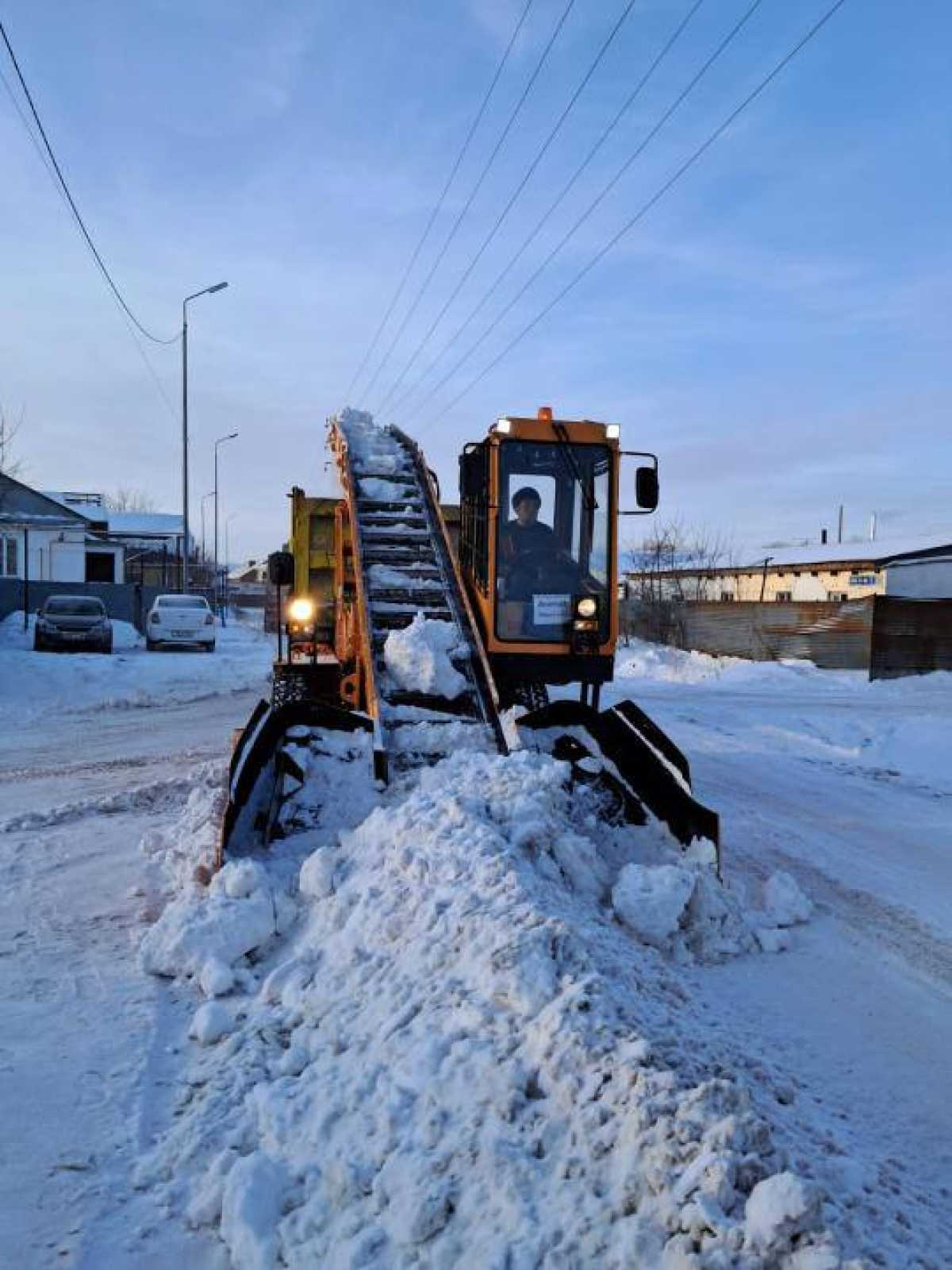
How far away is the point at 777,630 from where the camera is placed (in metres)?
24.0

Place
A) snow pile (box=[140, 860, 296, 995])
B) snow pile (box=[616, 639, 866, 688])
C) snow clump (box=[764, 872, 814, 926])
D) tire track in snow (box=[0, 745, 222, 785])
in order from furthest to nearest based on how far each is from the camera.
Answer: snow pile (box=[616, 639, 866, 688]), tire track in snow (box=[0, 745, 222, 785]), snow clump (box=[764, 872, 814, 926]), snow pile (box=[140, 860, 296, 995])

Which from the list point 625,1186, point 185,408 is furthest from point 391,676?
point 185,408

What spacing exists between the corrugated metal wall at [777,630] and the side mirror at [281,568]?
56.7ft

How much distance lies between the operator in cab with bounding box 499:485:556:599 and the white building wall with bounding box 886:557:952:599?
97.9 feet

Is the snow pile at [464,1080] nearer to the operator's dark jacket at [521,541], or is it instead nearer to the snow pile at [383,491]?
the operator's dark jacket at [521,541]

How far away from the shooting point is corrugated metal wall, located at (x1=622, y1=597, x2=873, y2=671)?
22328 millimetres

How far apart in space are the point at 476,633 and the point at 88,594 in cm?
2729

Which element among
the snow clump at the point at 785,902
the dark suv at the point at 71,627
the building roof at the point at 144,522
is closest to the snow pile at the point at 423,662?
the snow clump at the point at 785,902

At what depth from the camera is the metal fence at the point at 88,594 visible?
2909 centimetres

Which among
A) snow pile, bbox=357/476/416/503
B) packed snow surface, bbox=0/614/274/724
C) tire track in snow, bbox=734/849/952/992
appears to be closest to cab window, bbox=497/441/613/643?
snow pile, bbox=357/476/416/503

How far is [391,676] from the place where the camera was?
6762mm

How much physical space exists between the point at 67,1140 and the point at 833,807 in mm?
7270

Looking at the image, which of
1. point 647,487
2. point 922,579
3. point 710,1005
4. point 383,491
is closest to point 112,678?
point 383,491

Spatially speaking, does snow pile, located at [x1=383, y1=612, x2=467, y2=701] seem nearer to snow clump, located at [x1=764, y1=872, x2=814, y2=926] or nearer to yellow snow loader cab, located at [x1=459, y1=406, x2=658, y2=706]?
yellow snow loader cab, located at [x1=459, y1=406, x2=658, y2=706]
